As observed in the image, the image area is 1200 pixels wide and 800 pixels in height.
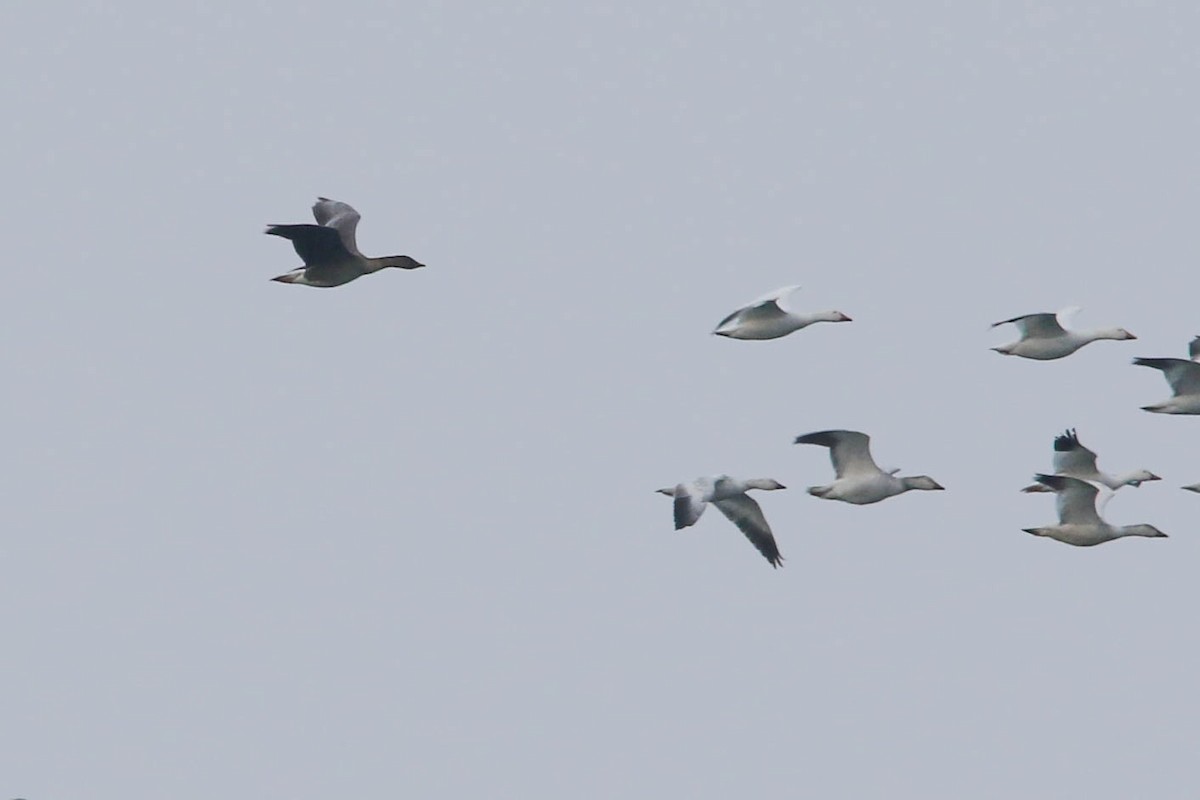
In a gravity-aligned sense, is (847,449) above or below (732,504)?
above

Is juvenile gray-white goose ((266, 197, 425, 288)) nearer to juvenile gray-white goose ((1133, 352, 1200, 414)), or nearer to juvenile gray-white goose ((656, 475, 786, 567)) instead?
juvenile gray-white goose ((656, 475, 786, 567))

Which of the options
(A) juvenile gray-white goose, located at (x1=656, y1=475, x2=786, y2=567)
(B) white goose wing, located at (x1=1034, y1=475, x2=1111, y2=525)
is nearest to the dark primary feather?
(A) juvenile gray-white goose, located at (x1=656, y1=475, x2=786, y2=567)

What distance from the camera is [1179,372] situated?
25.6 m

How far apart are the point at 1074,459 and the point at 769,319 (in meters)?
3.84

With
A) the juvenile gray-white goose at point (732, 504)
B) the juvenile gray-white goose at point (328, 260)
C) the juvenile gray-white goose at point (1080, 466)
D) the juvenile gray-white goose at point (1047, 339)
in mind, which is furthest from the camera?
the juvenile gray-white goose at point (1080, 466)

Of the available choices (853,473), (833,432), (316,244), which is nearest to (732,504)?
(853,473)

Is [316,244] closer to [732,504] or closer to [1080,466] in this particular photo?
[732,504]

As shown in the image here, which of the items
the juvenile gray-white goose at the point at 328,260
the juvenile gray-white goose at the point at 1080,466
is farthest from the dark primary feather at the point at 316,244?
the juvenile gray-white goose at the point at 1080,466

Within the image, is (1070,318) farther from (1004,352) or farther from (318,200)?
(318,200)

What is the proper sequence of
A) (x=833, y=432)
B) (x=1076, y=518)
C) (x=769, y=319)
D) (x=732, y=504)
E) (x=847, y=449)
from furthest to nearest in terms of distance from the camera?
(x=732, y=504), (x=769, y=319), (x=1076, y=518), (x=847, y=449), (x=833, y=432)

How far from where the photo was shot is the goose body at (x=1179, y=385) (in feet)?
83.7

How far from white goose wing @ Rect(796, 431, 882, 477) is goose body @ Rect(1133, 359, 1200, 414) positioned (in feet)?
10.4

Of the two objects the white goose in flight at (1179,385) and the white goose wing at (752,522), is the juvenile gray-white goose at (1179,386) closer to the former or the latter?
the white goose in flight at (1179,385)

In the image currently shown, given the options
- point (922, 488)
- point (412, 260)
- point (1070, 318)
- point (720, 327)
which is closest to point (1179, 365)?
point (1070, 318)
